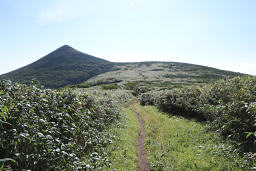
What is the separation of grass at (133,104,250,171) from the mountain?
3549 inches

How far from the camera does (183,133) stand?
13.1 metres

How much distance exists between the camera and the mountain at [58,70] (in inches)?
4407

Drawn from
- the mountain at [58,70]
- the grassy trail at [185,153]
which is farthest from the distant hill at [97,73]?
the grassy trail at [185,153]

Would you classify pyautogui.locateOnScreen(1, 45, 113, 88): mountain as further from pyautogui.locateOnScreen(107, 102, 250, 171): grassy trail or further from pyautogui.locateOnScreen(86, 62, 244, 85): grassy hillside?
pyautogui.locateOnScreen(107, 102, 250, 171): grassy trail

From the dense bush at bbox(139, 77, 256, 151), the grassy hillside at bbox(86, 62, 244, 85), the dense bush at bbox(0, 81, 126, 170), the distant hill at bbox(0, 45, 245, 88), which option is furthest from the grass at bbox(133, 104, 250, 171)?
the distant hill at bbox(0, 45, 245, 88)

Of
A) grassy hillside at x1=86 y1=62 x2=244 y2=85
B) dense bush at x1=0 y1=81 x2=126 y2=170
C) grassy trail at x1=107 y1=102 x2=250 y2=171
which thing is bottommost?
grassy trail at x1=107 y1=102 x2=250 y2=171

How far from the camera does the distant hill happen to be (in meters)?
100

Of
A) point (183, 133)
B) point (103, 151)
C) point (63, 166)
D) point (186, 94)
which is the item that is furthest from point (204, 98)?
point (63, 166)

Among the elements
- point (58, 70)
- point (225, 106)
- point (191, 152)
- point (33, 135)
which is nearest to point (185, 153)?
point (191, 152)

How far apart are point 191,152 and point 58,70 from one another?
146797mm

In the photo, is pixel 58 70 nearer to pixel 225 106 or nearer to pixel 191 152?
pixel 191 152

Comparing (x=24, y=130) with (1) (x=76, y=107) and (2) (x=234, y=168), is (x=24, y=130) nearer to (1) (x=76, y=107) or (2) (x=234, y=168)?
(1) (x=76, y=107)

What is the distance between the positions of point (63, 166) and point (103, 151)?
3404mm

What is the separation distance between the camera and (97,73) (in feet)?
480
